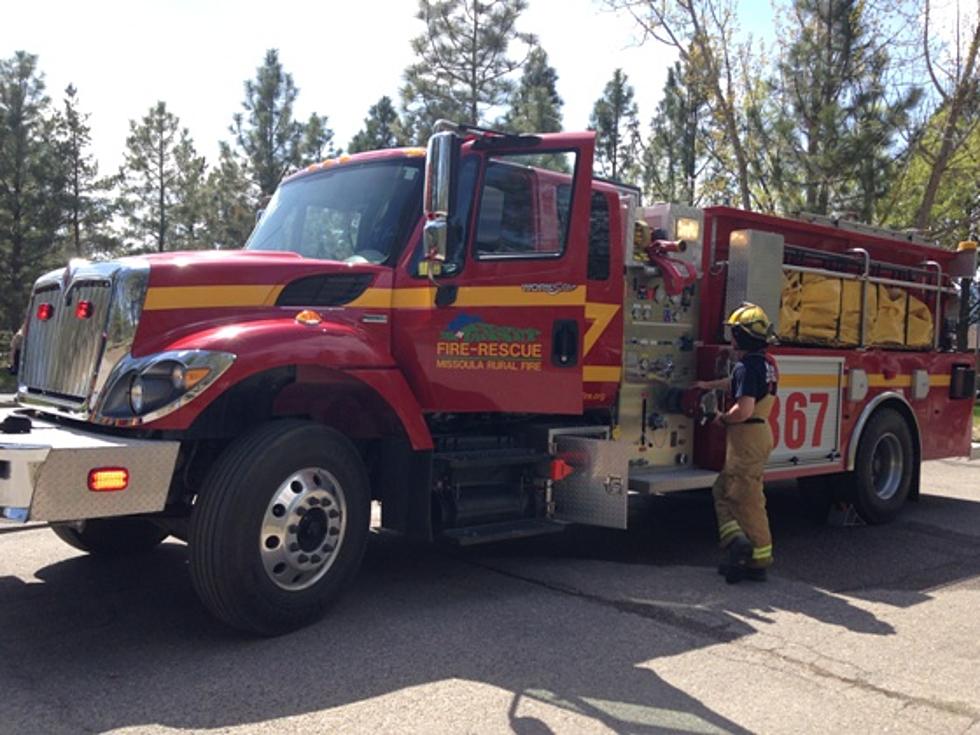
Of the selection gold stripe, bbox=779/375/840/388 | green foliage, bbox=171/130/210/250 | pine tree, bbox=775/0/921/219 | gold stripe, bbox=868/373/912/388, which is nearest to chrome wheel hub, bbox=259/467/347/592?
gold stripe, bbox=779/375/840/388

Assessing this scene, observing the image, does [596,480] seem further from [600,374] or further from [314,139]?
[314,139]

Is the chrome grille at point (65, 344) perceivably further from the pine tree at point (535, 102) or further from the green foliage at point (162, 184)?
the green foliage at point (162, 184)

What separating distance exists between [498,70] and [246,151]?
36.8ft

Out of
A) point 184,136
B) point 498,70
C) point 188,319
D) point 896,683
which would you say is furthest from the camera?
point 184,136

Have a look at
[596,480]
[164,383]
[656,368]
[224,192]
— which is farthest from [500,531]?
[224,192]

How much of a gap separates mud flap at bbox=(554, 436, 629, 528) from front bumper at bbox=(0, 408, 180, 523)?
2633 mm

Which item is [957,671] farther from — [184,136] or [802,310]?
[184,136]

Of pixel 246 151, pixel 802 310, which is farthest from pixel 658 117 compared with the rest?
pixel 802 310

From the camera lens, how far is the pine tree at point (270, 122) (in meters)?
31.3

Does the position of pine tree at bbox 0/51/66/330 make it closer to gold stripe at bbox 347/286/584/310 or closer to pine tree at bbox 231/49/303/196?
pine tree at bbox 231/49/303/196

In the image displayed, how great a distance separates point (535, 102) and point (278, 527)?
20762 mm

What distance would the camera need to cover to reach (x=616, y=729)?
3.77 meters

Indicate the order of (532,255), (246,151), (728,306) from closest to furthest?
(532,255)
(728,306)
(246,151)

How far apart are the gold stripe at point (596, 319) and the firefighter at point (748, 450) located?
811mm
